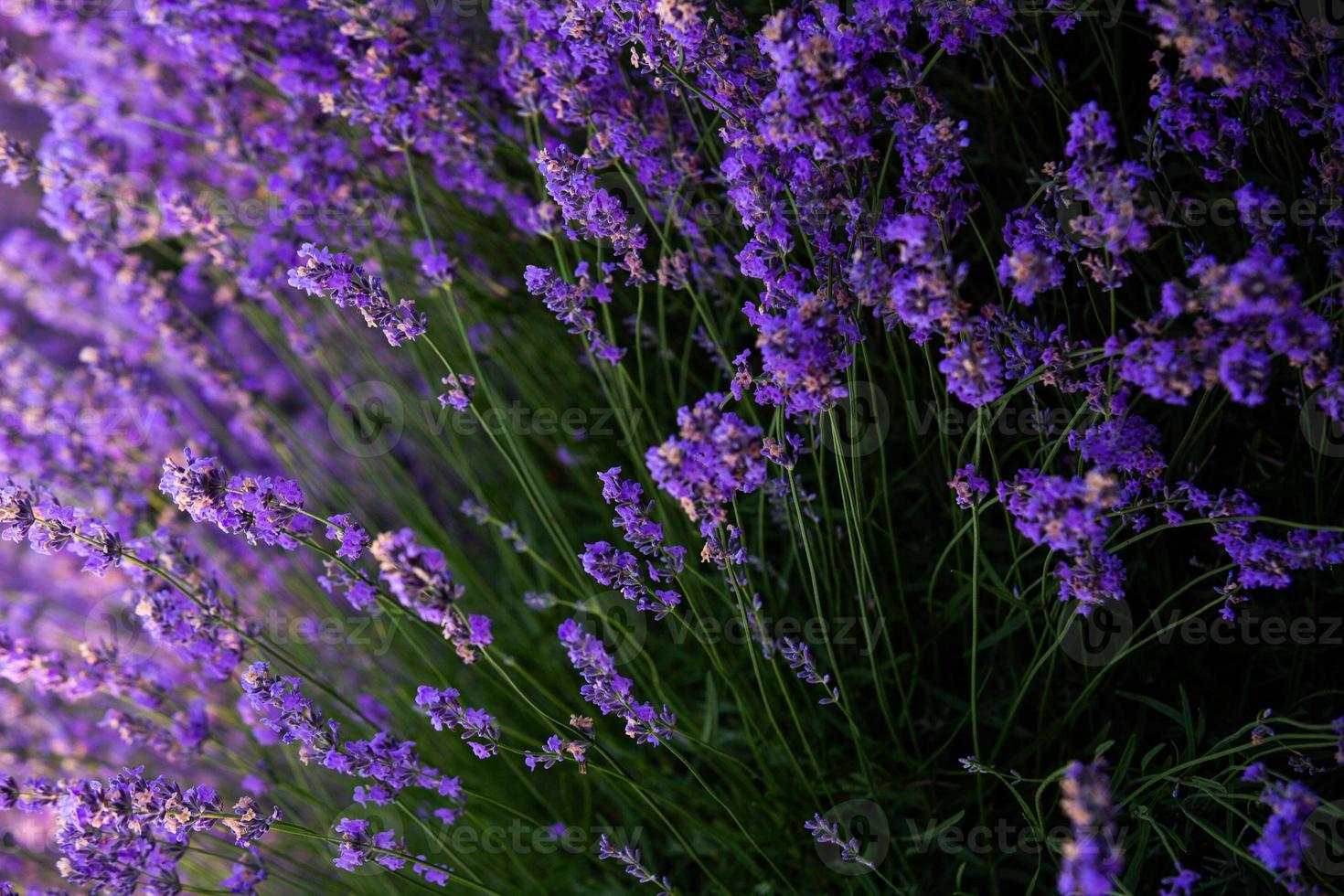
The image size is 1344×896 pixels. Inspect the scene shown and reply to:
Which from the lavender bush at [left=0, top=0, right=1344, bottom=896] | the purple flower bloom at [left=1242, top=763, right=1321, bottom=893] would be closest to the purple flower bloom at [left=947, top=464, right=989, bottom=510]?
the lavender bush at [left=0, top=0, right=1344, bottom=896]

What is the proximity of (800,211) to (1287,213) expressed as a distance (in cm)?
74

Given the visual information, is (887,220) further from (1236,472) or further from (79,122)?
(79,122)

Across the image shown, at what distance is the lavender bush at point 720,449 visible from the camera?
1.13 meters

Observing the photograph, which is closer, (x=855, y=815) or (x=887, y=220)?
(x=887, y=220)

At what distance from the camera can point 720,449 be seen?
101 centimetres

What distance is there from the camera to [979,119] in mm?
1842

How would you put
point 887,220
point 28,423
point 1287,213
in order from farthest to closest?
point 28,423, point 1287,213, point 887,220

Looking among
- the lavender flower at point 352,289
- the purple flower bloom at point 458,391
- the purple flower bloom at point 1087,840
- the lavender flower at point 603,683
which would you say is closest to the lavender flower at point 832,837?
the lavender flower at point 603,683

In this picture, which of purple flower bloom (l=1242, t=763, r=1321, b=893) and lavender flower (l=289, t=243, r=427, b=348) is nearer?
purple flower bloom (l=1242, t=763, r=1321, b=893)

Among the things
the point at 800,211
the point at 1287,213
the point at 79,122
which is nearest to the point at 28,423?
the point at 79,122

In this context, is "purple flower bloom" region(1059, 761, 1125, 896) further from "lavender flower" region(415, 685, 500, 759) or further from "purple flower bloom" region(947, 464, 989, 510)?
"lavender flower" region(415, 685, 500, 759)

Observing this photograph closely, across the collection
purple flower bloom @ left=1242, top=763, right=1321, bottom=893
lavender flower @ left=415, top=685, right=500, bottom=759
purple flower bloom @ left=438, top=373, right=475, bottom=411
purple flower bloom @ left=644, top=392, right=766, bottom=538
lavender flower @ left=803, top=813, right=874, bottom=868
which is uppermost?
purple flower bloom @ left=438, top=373, right=475, bottom=411

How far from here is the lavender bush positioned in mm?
1135

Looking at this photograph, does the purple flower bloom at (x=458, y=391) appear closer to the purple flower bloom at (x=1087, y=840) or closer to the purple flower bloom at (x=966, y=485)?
the purple flower bloom at (x=966, y=485)
